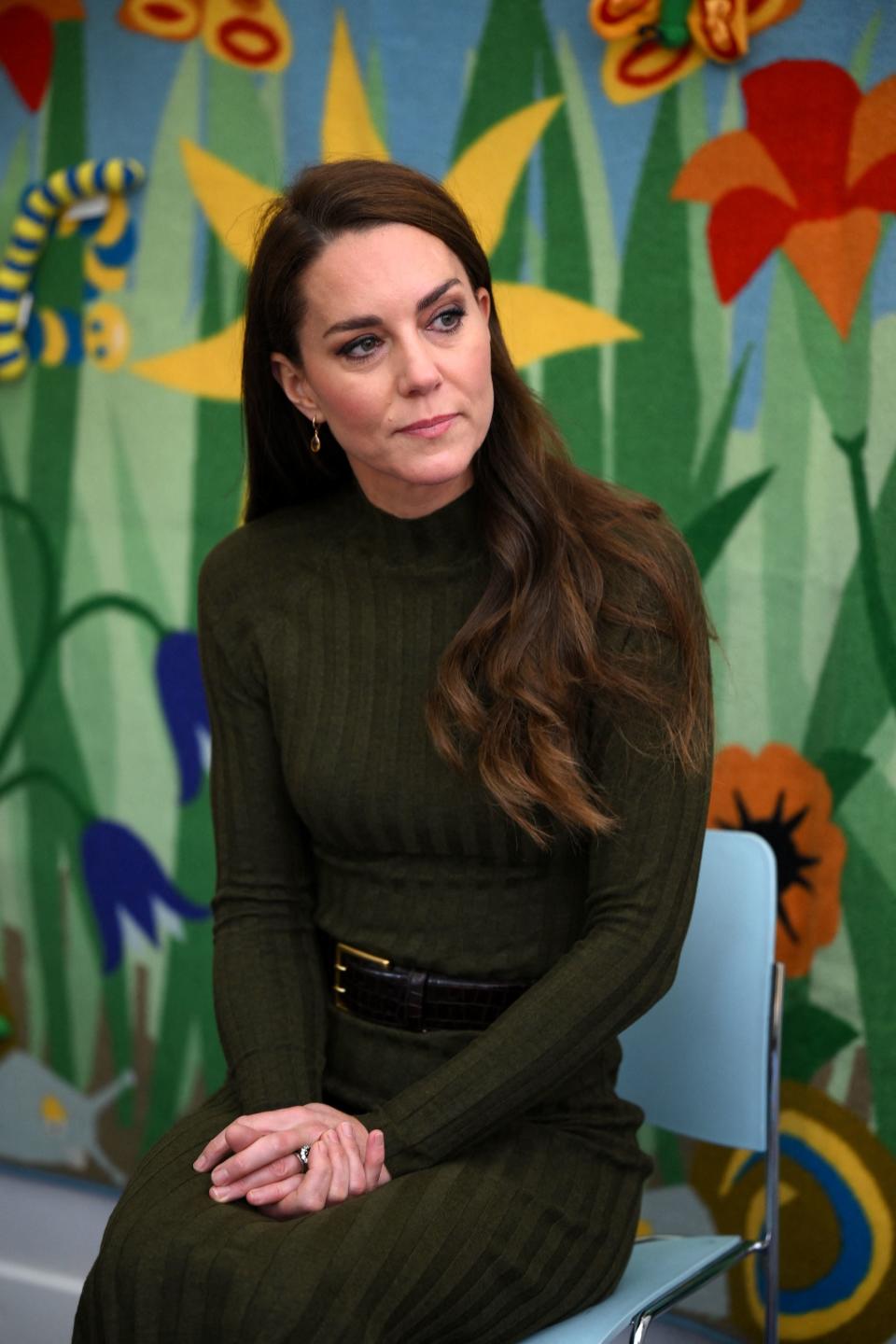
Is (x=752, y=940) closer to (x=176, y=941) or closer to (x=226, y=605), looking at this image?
(x=226, y=605)

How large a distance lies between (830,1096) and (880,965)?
209mm

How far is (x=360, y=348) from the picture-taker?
159cm

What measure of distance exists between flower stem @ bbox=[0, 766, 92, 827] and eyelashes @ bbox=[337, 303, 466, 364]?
4.61ft

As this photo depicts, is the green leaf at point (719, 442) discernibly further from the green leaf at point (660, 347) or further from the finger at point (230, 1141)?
the finger at point (230, 1141)

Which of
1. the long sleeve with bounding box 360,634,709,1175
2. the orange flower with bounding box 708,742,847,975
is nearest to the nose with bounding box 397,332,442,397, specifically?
the long sleeve with bounding box 360,634,709,1175

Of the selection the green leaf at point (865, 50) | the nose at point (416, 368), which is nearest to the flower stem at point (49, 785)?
the nose at point (416, 368)

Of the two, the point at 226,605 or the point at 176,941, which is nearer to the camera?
the point at 226,605

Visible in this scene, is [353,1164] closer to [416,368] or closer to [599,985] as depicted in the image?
[599,985]

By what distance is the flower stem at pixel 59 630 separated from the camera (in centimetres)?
269

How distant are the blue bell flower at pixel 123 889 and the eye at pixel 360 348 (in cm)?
133

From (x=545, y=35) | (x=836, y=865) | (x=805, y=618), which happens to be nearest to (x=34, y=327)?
(x=545, y=35)

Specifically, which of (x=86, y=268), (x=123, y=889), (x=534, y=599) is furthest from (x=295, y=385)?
(x=123, y=889)

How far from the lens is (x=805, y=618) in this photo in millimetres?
2084

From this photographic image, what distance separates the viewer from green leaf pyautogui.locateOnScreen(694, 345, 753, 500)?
211 cm
